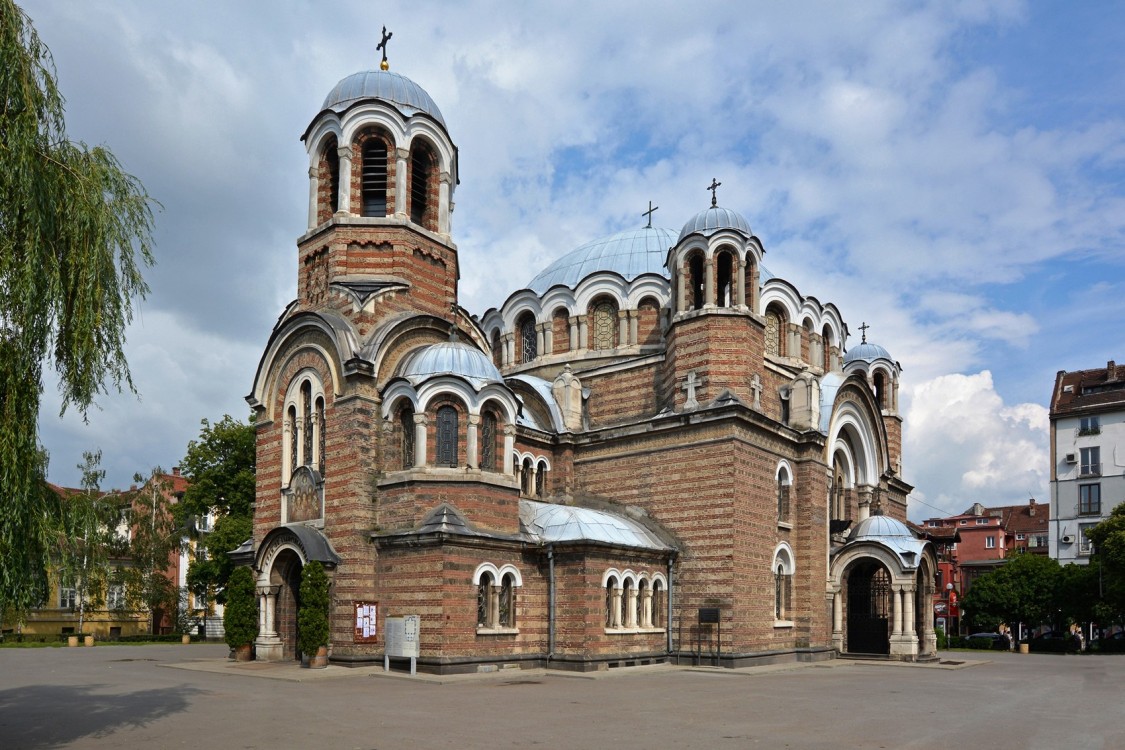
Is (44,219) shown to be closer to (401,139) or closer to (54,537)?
(54,537)

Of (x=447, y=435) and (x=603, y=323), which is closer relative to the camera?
(x=447, y=435)

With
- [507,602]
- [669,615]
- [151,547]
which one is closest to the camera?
[507,602]

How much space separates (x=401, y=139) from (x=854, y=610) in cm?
1929

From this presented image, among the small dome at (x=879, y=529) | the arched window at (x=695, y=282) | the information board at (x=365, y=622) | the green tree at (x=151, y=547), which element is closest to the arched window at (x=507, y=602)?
the information board at (x=365, y=622)

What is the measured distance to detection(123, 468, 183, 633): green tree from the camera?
136 ft

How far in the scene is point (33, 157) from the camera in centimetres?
1041

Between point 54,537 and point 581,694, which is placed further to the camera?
point 581,694

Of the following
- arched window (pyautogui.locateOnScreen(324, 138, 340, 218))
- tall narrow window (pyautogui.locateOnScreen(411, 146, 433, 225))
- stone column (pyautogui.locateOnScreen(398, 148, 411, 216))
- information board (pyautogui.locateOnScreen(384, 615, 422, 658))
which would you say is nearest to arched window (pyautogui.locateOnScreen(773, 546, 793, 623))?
information board (pyautogui.locateOnScreen(384, 615, 422, 658))

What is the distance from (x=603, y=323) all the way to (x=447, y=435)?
10.1 metres

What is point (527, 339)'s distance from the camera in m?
33.3

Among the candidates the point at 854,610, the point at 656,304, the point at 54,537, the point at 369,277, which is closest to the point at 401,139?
the point at 369,277

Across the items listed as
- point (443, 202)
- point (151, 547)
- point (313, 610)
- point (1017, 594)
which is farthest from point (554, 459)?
point (1017, 594)

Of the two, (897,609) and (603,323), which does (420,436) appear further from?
(897,609)

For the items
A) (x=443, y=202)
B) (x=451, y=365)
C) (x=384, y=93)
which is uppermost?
(x=384, y=93)
